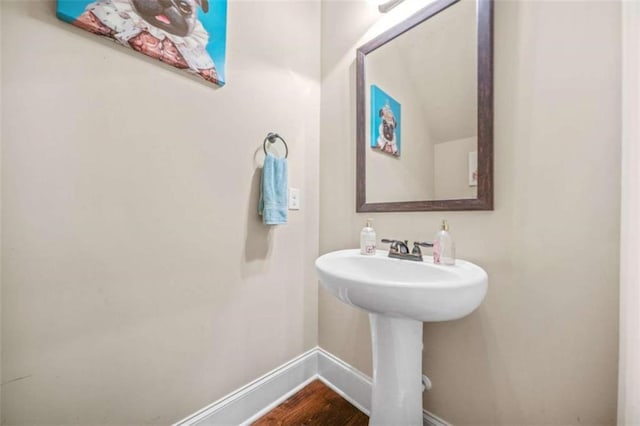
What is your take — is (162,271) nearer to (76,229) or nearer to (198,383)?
(76,229)

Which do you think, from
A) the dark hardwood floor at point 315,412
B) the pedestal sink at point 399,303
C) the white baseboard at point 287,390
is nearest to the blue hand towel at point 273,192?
the pedestal sink at point 399,303

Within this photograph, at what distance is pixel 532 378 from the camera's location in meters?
0.76

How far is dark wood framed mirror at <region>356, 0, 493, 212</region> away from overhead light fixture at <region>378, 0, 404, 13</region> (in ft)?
0.31

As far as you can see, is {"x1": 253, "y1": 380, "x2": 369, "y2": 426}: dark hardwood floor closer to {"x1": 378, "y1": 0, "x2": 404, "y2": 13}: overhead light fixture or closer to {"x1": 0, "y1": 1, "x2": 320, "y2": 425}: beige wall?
{"x1": 0, "y1": 1, "x2": 320, "y2": 425}: beige wall

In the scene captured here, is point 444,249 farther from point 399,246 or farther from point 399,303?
point 399,303

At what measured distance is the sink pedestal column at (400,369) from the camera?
847 millimetres

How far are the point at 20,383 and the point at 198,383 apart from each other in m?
0.51

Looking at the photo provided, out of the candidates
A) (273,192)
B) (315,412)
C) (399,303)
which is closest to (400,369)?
(399,303)

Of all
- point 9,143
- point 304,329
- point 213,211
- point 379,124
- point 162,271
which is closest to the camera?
point 9,143

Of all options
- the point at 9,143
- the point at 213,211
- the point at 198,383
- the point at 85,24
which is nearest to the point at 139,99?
the point at 85,24

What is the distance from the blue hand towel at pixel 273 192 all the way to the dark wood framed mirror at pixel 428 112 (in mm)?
394

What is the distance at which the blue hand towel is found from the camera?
1.11m

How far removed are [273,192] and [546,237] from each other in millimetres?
1022

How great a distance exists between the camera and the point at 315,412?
1149mm
